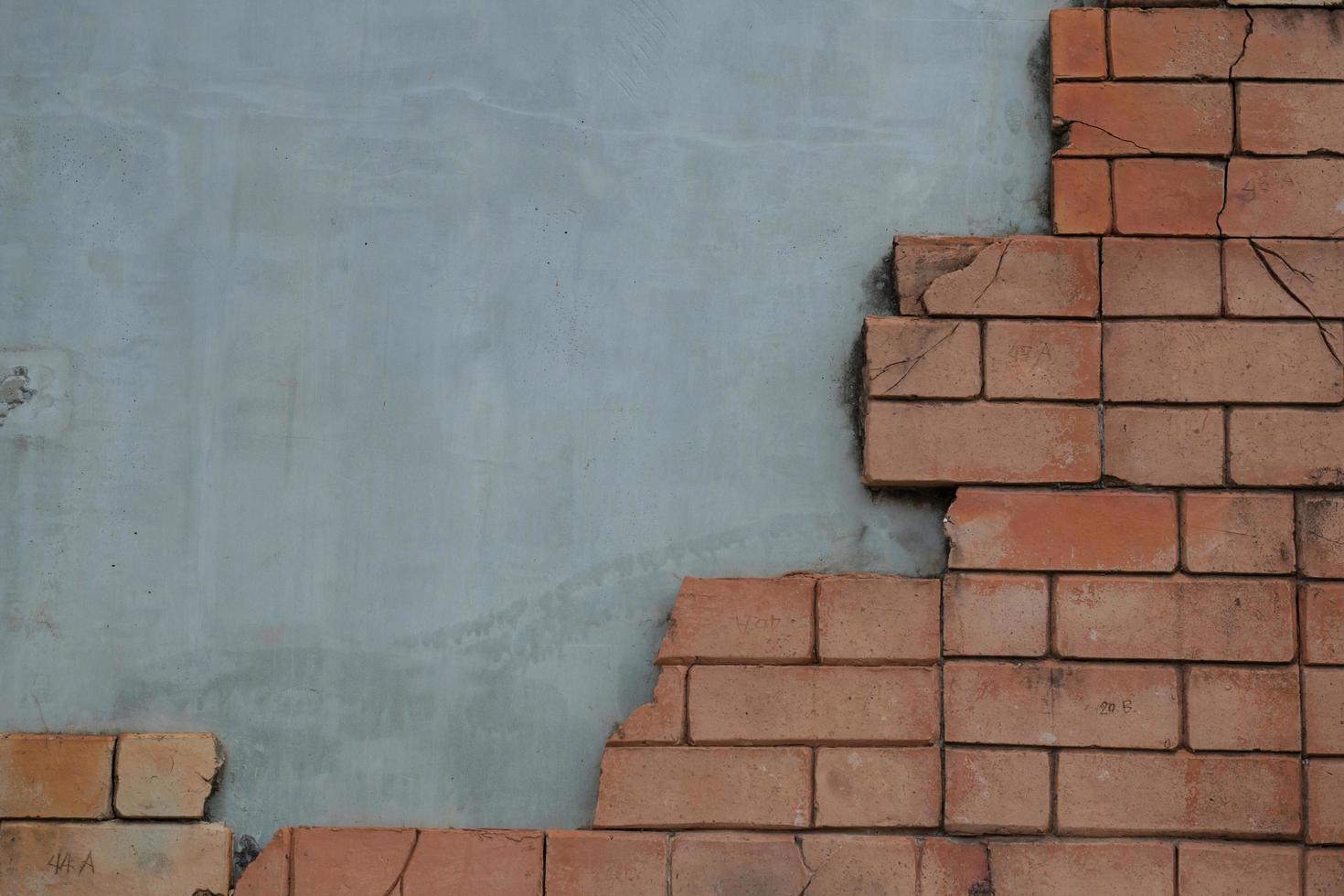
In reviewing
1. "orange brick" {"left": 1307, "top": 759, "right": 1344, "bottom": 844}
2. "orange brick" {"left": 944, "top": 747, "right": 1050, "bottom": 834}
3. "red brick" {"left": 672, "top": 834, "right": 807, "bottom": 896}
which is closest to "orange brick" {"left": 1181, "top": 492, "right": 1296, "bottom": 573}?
"orange brick" {"left": 1307, "top": 759, "right": 1344, "bottom": 844}

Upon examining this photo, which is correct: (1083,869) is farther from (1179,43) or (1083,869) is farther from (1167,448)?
(1179,43)

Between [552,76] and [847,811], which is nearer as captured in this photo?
[847,811]

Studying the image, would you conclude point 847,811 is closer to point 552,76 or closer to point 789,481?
point 789,481

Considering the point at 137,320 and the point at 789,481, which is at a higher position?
the point at 137,320

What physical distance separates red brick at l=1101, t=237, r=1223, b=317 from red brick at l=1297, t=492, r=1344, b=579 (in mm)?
455

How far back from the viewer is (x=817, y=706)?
2.32 meters

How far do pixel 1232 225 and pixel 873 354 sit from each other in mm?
820

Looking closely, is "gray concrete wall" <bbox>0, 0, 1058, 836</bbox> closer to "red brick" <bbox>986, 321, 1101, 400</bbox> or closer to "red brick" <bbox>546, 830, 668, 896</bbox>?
"red brick" <bbox>546, 830, 668, 896</bbox>

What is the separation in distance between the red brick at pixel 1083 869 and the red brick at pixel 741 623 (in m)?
0.59

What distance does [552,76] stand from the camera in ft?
8.18

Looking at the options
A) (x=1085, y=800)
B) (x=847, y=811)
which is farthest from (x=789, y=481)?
(x=1085, y=800)

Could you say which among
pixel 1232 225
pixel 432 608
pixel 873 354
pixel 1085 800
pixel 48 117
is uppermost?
pixel 48 117

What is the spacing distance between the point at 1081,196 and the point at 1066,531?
0.73 meters

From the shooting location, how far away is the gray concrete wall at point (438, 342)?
94.9 inches
